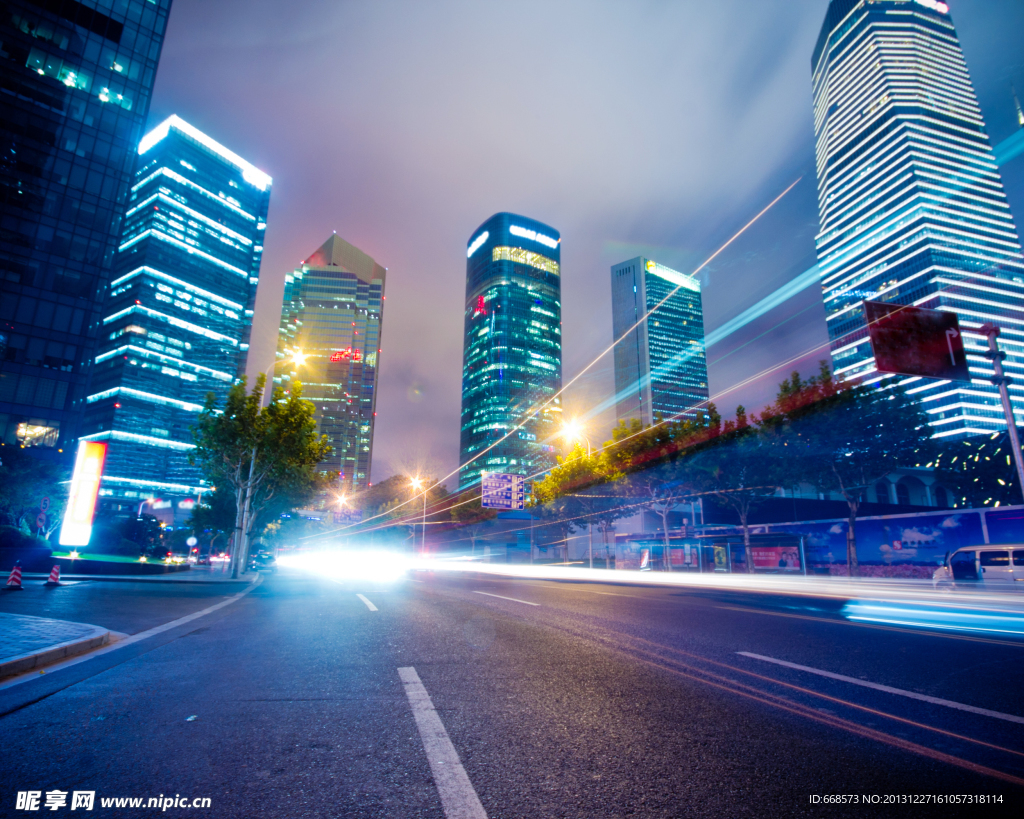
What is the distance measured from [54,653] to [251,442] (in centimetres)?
2445

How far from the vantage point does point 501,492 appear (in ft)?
149

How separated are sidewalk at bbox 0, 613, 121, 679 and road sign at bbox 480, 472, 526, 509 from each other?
37267 millimetres

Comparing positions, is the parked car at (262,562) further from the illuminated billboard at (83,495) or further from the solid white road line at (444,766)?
the solid white road line at (444,766)

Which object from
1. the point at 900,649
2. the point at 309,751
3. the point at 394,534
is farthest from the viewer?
the point at 394,534

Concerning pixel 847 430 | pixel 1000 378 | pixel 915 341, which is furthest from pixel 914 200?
pixel 915 341

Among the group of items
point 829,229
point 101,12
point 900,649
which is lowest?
point 900,649

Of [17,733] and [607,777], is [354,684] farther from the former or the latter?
[607,777]

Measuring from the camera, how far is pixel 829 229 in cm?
17850

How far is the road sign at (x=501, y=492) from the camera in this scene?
45.4 metres

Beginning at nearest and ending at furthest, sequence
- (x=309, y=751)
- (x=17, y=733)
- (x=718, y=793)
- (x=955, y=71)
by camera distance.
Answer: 1. (x=718, y=793)
2. (x=309, y=751)
3. (x=17, y=733)
4. (x=955, y=71)

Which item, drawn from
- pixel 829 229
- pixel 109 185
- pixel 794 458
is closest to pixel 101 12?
pixel 109 185

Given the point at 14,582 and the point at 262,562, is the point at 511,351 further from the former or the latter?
the point at 14,582

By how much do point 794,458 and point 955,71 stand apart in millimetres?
233524

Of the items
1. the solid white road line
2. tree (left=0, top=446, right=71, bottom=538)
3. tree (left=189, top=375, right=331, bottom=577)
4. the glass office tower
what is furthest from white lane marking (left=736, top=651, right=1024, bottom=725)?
the glass office tower
